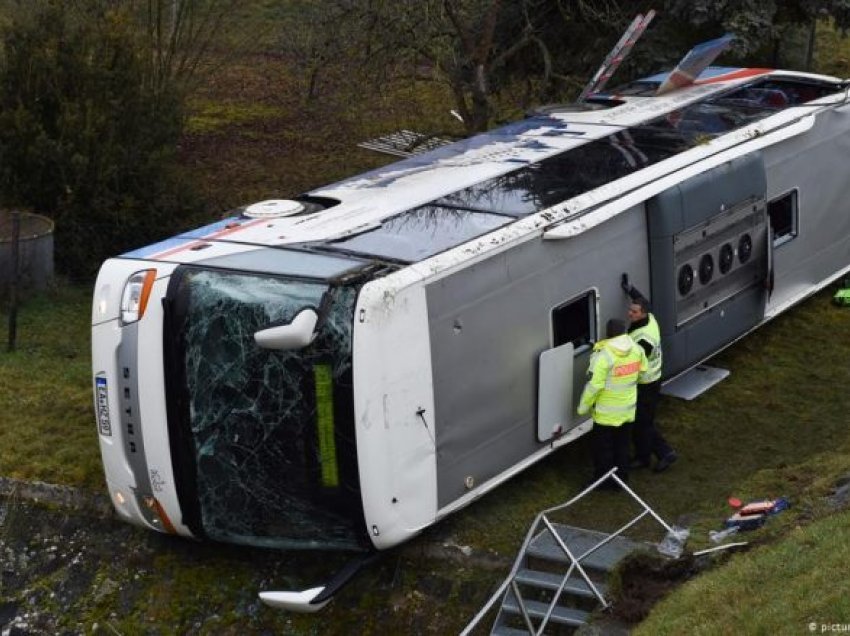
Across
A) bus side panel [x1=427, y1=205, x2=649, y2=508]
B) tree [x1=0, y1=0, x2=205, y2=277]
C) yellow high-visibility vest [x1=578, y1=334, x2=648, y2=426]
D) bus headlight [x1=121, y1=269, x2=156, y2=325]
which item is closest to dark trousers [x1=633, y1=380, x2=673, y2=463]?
yellow high-visibility vest [x1=578, y1=334, x2=648, y2=426]

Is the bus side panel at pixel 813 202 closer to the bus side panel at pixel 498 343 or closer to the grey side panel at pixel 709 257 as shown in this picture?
the grey side panel at pixel 709 257

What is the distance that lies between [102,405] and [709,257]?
197 inches

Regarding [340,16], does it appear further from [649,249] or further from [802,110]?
[649,249]

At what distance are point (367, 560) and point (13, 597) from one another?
8.64 ft

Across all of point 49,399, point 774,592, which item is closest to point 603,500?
point 774,592

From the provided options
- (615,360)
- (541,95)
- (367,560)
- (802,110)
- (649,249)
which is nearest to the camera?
(367,560)

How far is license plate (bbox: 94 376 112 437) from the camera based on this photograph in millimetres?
8562

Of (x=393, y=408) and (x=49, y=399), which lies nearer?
(x=393, y=408)

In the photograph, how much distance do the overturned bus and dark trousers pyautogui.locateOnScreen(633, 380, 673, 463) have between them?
53 cm

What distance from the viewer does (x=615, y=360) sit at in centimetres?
912

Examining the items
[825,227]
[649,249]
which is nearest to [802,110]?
[825,227]

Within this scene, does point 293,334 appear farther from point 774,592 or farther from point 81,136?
point 81,136

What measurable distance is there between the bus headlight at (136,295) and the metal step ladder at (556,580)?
2782mm

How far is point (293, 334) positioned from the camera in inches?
299
